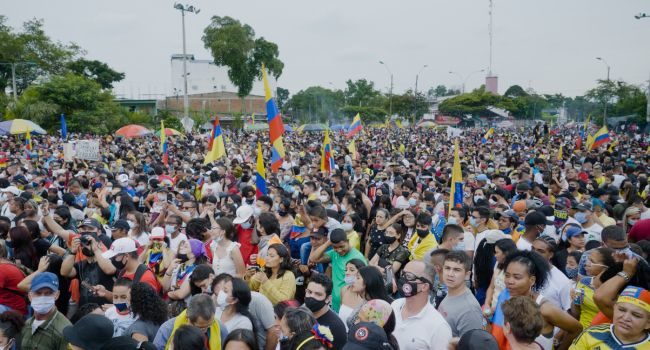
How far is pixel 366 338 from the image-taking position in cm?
290

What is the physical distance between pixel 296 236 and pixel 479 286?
2295 millimetres

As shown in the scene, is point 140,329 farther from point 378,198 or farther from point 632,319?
point 378,198

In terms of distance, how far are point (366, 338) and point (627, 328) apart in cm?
155

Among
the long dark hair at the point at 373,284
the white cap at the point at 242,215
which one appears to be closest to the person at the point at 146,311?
the long dark hair at the point at 373,284

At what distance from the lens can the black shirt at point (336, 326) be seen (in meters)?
3.64

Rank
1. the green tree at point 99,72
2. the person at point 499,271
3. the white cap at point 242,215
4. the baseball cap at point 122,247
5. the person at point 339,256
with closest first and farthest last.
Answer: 1. the person at point 499,271
2. the baseball cap at point 122,247
3. the person at point 339,256
4. the white cap at point 242,215
5. the green tree at point 99,72

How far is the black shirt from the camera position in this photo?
143 inches

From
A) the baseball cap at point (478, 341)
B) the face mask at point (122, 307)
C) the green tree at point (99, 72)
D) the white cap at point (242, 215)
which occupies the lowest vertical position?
the face mask at point (122, 307)

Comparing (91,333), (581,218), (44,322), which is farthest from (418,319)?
(581,218)

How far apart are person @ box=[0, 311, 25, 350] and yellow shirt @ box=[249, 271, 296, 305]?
6.10 ft

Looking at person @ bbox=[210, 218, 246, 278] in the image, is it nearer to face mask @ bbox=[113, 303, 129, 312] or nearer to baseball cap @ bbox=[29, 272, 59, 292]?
face mask @ bbox=[113, 303, 129, 312]

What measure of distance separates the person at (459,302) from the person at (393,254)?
57.3 inches

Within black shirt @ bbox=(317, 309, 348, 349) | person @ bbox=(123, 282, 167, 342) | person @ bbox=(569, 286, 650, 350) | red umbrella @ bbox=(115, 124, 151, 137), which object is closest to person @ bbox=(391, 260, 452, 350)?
black shirt @ bbox=(317, 309, 348, 349)

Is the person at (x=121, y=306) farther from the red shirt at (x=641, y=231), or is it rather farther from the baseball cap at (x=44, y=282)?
the red shirt at (x=641, y=231)
